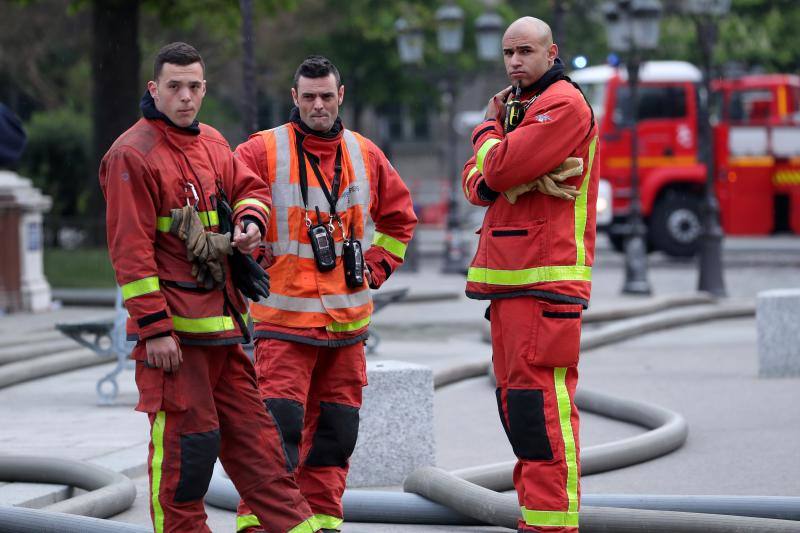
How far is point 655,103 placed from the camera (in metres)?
23.8

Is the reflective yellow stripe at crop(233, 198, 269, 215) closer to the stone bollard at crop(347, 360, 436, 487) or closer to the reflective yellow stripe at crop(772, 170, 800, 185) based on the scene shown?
the stone bollard at crop(347, 360, 436, 487)

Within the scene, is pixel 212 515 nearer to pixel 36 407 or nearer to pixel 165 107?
pixel 165 107

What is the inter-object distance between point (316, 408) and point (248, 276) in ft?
2.54

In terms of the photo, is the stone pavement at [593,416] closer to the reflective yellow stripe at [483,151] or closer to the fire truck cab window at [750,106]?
the reflective yellow stripe at [483,151]

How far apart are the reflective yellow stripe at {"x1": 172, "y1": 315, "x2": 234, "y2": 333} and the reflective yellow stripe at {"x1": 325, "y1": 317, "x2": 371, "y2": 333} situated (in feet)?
2.07

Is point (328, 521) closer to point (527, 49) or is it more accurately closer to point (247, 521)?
point (247, 521)

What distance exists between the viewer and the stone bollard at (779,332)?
1026 centimetres

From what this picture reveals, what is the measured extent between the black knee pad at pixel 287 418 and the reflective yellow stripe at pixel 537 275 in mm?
848

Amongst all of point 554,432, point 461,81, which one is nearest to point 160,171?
point 554,432

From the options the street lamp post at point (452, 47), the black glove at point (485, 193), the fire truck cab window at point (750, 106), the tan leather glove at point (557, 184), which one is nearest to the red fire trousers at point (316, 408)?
the black glove at point (485, 193)

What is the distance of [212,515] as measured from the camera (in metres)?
6.26

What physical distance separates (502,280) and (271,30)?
3037 centimetres

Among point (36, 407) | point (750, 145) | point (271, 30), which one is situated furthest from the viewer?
point (271, 30)

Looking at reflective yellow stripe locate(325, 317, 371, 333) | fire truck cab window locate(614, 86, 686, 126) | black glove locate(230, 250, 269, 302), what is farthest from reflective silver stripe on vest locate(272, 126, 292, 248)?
fire truck cab window locate(614, 86, 686, 126)
